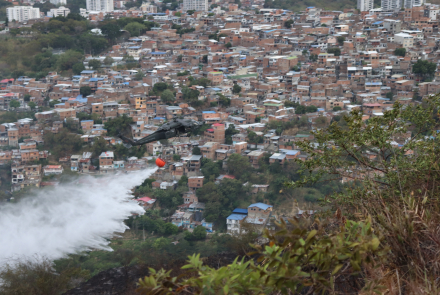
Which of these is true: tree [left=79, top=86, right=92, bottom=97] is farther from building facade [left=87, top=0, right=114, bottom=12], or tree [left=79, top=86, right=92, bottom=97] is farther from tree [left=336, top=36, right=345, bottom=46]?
building facade [left=87, top=0, right=114, bottom=12]

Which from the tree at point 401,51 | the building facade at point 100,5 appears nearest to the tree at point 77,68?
the tree at point 401,51

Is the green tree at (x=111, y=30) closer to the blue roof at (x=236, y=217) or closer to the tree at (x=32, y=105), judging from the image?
the tree at (x=32, y=105)

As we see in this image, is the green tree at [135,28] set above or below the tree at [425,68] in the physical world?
above

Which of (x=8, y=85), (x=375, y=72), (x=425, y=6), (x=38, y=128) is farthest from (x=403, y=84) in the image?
(x=8, y=85)

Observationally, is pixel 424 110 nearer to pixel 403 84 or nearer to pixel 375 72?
pixel 403 84

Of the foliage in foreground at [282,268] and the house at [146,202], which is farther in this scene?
the house at [146,202]

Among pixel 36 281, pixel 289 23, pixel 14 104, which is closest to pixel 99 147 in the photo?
pixel 14 104

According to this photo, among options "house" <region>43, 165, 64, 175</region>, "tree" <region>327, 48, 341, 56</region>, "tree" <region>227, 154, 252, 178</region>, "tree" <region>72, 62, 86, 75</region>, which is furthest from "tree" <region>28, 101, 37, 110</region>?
"tree" <region>327, 48, 341, 56</region>

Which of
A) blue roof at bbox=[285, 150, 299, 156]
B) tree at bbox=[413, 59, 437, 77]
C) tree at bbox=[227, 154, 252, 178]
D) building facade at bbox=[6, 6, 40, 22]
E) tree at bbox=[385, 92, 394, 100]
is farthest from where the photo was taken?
building facade at bbox=[6, 6, 40, 22]
